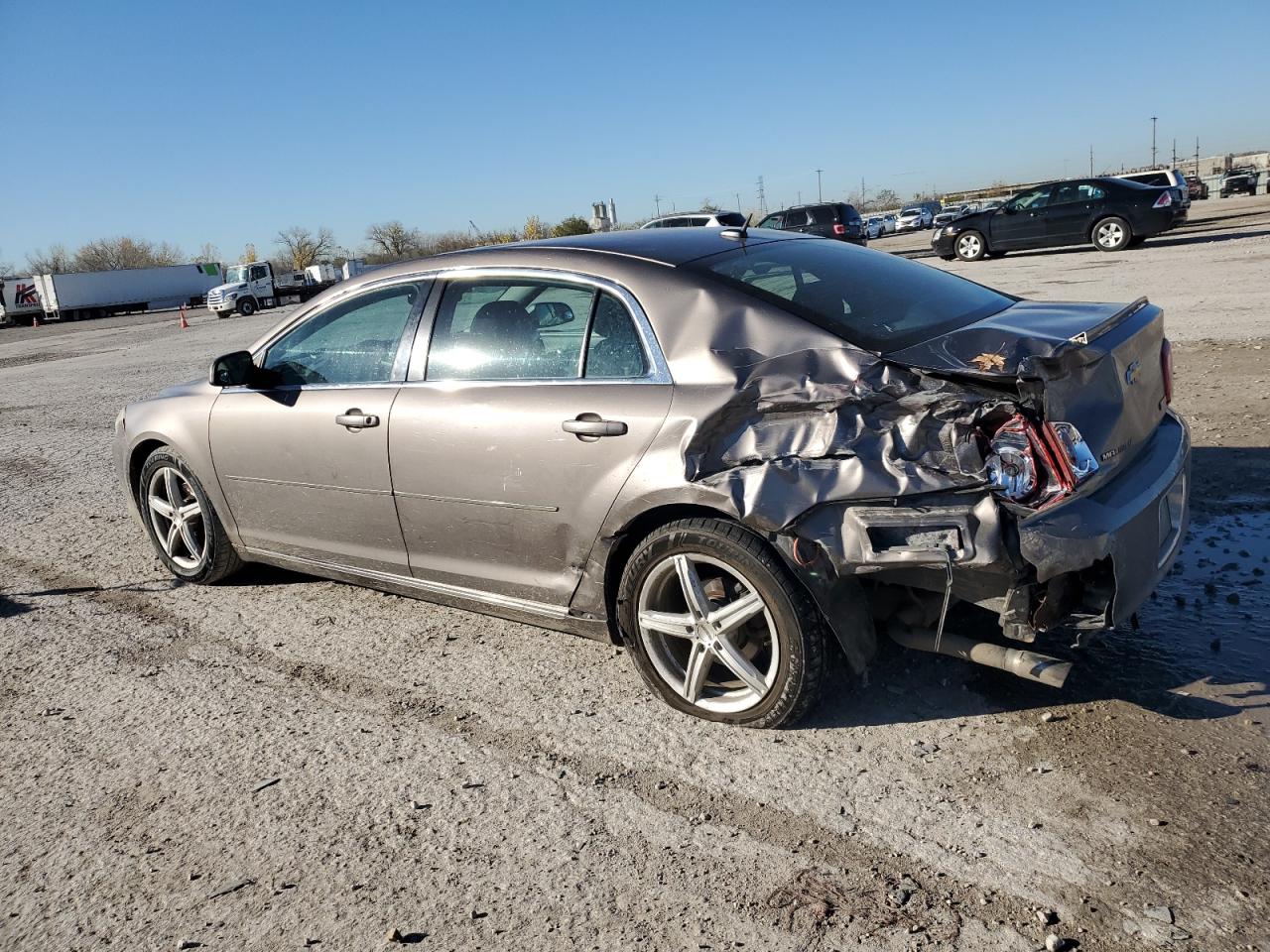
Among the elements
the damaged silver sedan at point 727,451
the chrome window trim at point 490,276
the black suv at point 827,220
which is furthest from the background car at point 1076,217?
the chrome window trim at point 490,276

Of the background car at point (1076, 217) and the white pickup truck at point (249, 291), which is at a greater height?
the white pickup truck at point (249, 291)

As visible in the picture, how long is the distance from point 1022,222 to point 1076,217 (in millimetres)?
1253

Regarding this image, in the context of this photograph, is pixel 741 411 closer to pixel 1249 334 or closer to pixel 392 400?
pixel 392 400

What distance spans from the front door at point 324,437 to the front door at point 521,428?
15cm

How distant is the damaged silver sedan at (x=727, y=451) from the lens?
292 centimetres

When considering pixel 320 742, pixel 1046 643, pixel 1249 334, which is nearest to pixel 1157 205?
pixel 1249 334

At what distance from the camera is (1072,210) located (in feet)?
72.3

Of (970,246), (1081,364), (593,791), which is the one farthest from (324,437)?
(970,246)

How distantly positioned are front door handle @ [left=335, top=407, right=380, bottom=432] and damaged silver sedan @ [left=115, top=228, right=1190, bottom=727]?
1 centimetres

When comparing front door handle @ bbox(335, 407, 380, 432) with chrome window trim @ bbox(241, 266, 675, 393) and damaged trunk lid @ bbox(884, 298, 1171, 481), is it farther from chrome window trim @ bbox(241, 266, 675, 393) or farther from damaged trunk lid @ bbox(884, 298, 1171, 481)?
damaged trunk lid @ bbox(884, 298, 1171, 481)

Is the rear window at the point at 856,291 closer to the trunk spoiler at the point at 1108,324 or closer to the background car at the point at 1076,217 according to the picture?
the trunk spoiler at the point at 1108,324

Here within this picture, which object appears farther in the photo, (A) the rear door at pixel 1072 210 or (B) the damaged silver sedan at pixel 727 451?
(A) the rear door at pixel 1072 210

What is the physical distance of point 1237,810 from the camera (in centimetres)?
270

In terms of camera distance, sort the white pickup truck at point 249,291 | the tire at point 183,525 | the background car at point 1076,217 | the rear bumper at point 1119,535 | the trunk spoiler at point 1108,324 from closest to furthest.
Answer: the rear bumper at point 1119,535, the trunk spoiler at point 1108,324, the tire at point 183,525, the background car at point 1076,217, the white pickup truck at point 249,291
